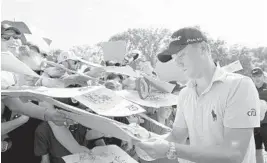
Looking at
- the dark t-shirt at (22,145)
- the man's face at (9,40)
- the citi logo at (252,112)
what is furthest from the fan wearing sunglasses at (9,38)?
the citi logo at (252,112)

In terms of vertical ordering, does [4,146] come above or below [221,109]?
below

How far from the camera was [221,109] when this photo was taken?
187 centimetres

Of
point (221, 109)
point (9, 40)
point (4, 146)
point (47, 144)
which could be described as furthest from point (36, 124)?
point (221, 109)

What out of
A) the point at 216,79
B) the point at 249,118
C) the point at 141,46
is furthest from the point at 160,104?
the point at 141,46

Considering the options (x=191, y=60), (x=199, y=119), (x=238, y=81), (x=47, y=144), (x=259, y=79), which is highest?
(x=191, y=60)

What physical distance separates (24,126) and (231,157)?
1.70 metres

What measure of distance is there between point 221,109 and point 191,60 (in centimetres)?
37

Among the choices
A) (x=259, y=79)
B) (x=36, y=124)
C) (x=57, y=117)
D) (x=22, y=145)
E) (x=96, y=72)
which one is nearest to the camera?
(x=57, y=117)

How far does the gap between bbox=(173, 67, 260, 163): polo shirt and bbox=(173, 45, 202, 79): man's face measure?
126 millimetres

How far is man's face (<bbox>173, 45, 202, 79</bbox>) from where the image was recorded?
197cm

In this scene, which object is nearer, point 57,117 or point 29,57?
point 57,117

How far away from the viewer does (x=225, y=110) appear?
6.03ft

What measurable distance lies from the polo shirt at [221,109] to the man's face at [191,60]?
0.41ft

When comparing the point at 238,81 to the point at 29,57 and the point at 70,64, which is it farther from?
the point at 70,64
